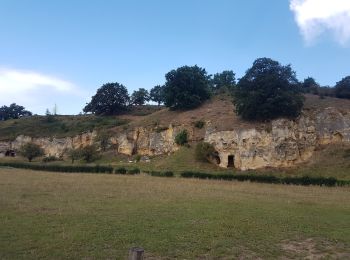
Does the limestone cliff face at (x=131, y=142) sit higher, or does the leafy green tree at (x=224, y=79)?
the leafy green tree at (x=224, y=79)

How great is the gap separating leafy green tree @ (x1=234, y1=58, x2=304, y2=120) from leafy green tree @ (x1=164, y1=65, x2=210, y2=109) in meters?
15.0

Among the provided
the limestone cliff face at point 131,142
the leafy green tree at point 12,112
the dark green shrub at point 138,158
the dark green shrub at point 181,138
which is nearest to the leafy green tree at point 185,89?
the limestone cliff face at point 131,142

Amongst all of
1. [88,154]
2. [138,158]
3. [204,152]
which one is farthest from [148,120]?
[204,152]

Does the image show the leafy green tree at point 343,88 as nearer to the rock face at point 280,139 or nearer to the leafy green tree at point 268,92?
the rock face at point 280,139

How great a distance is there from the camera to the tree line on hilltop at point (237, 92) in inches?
2223

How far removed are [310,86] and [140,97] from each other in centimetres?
4424

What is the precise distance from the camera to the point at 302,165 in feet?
173

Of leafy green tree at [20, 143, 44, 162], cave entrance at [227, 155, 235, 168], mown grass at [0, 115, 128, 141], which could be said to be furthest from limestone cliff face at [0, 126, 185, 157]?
cave entrance at [227, 155, 235, 168]

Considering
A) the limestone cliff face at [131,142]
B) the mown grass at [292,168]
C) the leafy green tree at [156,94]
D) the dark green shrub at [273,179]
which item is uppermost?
the leafy green tree at [156,94]

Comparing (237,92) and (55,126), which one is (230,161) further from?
(55,126)

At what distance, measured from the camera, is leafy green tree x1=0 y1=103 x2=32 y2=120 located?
117350mm

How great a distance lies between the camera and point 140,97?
4173 inches

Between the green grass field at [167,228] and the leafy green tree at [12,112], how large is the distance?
338 feet

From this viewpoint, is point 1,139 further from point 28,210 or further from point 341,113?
point 28,210
